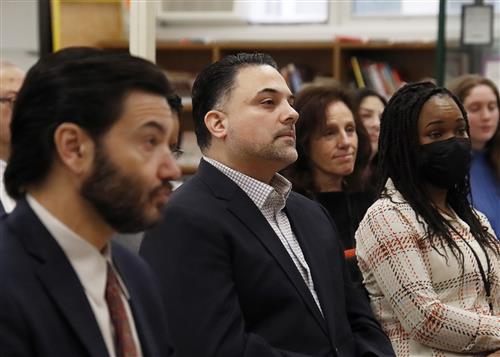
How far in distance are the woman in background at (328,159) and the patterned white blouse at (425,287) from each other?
2.45 ft

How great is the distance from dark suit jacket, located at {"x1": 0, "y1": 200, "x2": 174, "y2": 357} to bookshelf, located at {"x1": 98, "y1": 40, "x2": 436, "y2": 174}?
4804 millimetres

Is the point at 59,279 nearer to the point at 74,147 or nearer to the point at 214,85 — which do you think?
the point at 74,147

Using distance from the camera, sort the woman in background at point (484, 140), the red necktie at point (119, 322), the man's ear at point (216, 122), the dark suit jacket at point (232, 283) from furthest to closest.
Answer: the woman in background at point (484, 140) → the man's ear at point (216, 122) → the dark suit jacket at point (232, 283) → the red necktie at point (119, 322)

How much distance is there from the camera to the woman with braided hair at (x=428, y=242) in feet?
8.08

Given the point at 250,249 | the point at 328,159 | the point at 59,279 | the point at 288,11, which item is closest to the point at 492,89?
the point at 328,159

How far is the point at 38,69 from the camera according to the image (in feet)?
5.11

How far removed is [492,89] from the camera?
4.27 meters

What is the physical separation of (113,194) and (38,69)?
0.79 ft

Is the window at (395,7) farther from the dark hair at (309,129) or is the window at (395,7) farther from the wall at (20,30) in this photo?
the dark hair at (309,129)

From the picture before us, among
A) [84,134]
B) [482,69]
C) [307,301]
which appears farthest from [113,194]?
[482,69]

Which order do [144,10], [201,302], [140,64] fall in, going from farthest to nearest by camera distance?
[144,10]
[201,302]
[140,64]

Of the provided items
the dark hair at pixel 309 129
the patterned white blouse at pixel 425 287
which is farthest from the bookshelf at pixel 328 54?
the patterned white blouse at pixel 425 287

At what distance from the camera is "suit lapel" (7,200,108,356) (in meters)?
1.47

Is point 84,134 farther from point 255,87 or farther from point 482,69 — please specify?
point 482,69
